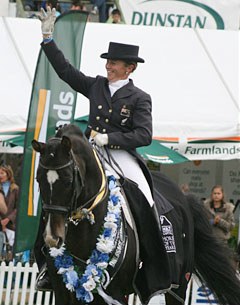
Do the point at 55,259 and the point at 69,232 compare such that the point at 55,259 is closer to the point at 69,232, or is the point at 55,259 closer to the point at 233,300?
the point at 69,232

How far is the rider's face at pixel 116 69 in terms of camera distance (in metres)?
8.19

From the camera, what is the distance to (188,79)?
1498cm

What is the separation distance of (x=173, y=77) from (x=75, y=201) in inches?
324

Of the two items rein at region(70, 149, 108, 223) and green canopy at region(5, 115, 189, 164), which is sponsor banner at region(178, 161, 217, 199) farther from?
rein at region(70, 149, 108, 223)

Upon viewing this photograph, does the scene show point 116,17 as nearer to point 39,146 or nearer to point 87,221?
point 87,221

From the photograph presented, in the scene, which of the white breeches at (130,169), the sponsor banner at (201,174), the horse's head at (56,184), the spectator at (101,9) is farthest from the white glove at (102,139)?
the sponsor banner at (201,174)

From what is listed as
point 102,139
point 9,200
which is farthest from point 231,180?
point 102,139

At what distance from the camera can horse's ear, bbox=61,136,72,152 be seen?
6817 millimetres

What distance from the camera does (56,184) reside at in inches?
266

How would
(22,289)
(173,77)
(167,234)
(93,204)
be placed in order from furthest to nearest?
(173,77), (22,289), (167,234), (93,204)

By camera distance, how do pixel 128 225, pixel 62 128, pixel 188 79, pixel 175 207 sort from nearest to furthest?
1. pixel 62 128
2. pixel 128 225
3. pixel 175 207
4. pixel 188 79

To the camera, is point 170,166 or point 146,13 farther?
point 170,166

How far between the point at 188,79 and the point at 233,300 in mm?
6012

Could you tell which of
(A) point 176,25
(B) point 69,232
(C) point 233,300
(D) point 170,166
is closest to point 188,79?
(A) point 176,25
